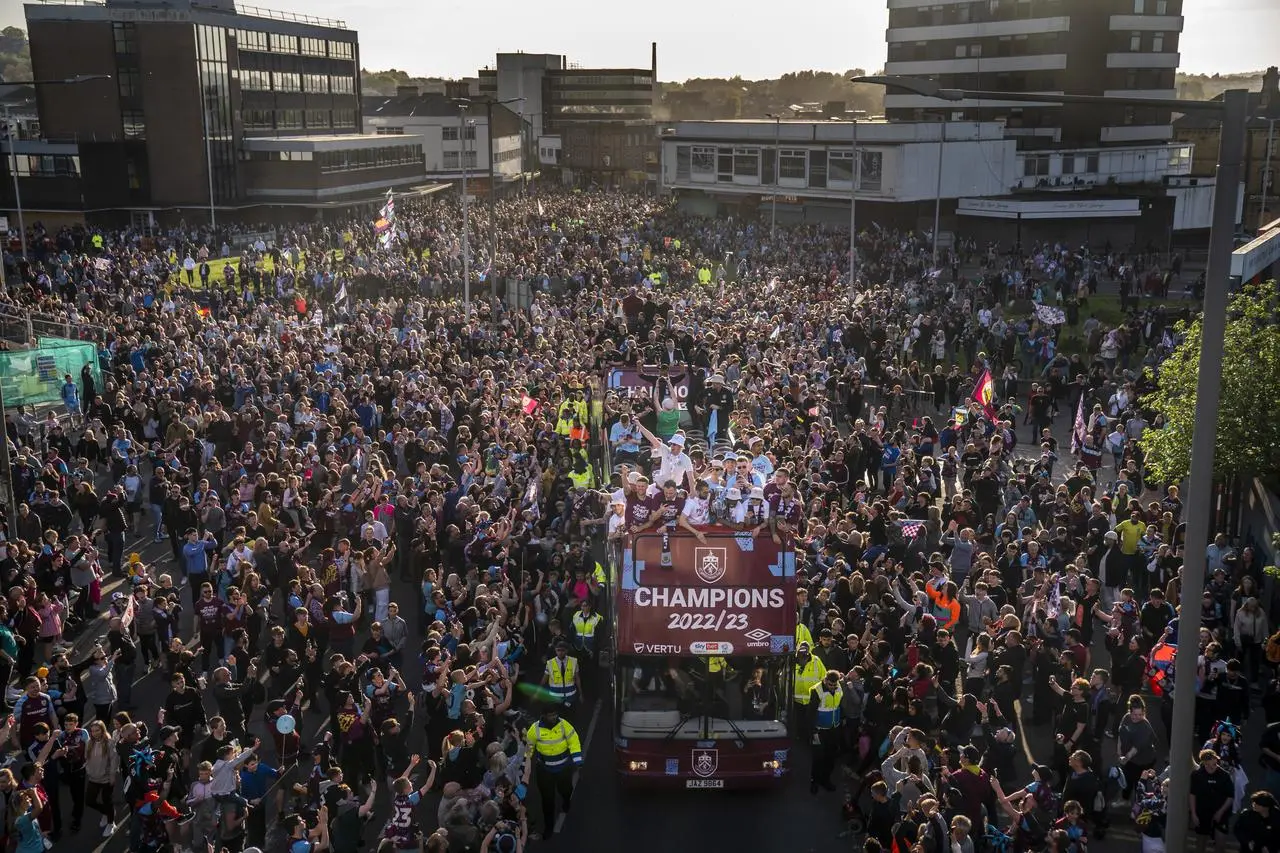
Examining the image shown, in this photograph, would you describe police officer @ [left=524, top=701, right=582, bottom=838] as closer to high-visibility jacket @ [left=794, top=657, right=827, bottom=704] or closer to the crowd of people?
the crowd of people

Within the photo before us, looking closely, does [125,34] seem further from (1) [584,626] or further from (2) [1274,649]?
(2) [1274,649]

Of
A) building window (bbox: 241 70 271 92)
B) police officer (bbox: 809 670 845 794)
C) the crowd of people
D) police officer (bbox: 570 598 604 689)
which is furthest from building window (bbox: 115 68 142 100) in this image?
police officer (bbox: 809 670 845 794)

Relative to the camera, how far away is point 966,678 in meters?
14.6

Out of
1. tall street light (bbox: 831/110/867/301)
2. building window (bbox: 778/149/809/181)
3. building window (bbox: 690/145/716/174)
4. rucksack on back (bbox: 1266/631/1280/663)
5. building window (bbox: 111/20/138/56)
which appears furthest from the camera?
building window (bbox: 690/145/716/174)

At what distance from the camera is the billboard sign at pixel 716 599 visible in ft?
42.9

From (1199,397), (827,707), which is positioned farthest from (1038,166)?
(1199,397)

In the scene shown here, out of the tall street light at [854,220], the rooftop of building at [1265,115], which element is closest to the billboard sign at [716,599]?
the rooftop of building at [1265,115]

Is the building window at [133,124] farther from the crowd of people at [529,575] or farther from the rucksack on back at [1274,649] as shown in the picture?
the rucksack on back at [1274,649]

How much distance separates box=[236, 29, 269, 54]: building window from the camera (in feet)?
253

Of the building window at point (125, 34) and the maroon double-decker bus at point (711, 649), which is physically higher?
the building window at point (125, 34)

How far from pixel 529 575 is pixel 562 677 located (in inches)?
141

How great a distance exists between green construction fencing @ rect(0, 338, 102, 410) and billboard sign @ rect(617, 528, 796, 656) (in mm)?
19079

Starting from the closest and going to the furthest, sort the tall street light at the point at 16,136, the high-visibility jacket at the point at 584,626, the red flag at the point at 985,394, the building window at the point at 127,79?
the high-visibility jacket at the point at 584,626 → the tall street light at the point at 16,136 → the red flag at the point at 985,394 → the building window at the point at 127,79

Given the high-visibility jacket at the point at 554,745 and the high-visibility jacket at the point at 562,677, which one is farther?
the high-visibility jacket at the point at 562,677
